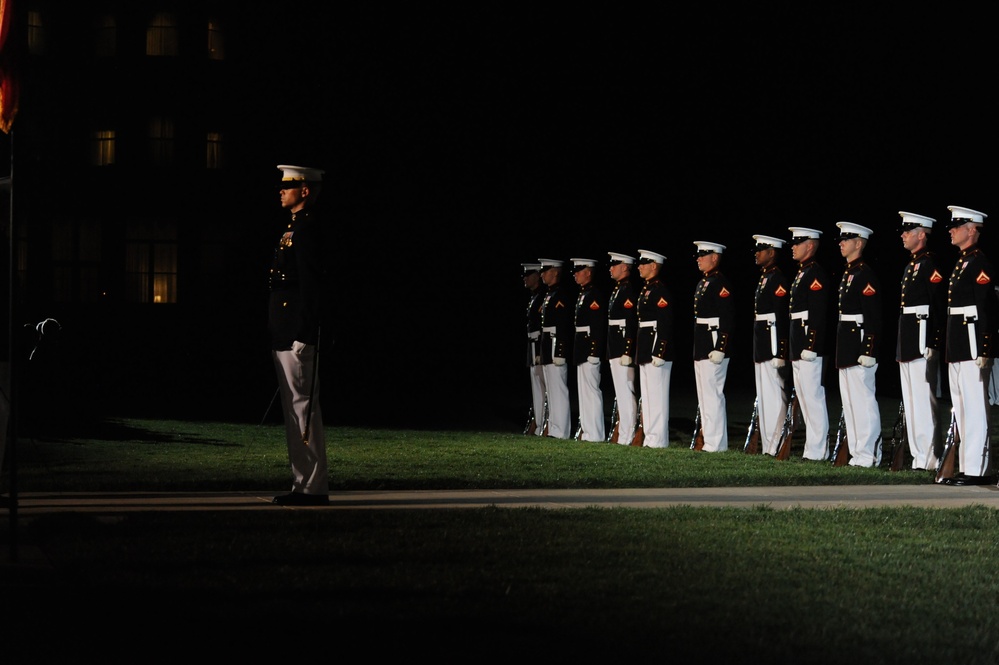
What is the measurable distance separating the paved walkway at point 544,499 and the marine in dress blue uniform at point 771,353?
430 cm

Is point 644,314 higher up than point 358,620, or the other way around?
point 644,314

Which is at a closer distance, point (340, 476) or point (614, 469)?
point (340, 476)

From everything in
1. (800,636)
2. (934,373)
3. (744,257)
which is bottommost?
(800,636)

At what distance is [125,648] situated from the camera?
593 cm

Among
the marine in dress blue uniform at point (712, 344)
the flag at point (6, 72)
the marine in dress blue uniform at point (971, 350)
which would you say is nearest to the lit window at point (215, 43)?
the marine in dress blue uniform at point (712, 344)

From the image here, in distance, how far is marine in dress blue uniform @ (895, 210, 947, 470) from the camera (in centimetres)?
1451

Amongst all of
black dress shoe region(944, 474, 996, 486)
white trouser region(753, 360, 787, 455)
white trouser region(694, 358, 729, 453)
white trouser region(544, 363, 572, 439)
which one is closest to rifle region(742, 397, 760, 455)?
white trouser region(753, 360, 787, 455)

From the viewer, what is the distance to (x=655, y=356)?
18094mm

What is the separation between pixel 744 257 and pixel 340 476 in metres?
23.5

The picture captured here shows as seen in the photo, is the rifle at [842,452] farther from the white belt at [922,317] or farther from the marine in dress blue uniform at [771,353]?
the marine in dress blue uniform at [771,353]

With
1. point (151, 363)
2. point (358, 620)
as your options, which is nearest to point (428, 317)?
point (151, 363)

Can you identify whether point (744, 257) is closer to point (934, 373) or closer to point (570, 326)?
point (570, 326)

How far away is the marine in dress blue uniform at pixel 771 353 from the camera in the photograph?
16844 mm

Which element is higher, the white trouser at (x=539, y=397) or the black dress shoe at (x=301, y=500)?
the white trouser at (x=539, y=397)
